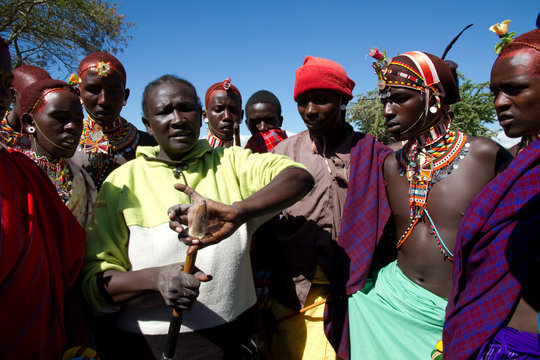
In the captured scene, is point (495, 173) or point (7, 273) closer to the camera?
point (7, 273)

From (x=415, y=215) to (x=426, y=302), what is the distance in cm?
56

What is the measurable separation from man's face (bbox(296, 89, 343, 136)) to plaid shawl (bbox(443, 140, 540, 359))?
50.7 inches

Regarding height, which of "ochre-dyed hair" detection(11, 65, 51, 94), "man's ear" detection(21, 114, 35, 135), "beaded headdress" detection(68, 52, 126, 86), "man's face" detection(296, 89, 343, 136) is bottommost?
"man's face" detection(296, 89, 343, 136)

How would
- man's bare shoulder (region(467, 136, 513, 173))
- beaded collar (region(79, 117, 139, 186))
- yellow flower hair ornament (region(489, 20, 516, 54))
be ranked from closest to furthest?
yellow flower hair ornament (region(489, 20, 516, 54)), man's bare shoulder (region(467, 136, 513, 173)), beaded collar (region(79, 117, 139, 186))

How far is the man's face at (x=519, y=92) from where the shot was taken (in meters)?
1.92

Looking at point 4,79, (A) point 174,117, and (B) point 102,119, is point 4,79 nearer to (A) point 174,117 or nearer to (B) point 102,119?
(A) point 174,117

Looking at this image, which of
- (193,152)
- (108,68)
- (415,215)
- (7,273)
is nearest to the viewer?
(7,273)

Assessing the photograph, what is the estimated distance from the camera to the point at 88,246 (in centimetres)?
187

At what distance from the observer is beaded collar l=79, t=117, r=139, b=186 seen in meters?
3.28

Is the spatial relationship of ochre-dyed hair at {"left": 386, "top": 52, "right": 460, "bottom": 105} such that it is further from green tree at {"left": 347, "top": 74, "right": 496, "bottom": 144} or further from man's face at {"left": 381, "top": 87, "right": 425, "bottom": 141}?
Answer: green tree at {"left": 347, "top": 74, "right": 496, "bottom": 144}

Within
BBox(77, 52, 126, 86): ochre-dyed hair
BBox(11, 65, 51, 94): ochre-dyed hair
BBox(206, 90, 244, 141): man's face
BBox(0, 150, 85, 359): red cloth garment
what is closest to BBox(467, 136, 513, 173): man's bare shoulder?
BBox(0, 150, 85, 359): red cloth garment

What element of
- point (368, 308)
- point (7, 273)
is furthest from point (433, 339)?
point (7, 273)

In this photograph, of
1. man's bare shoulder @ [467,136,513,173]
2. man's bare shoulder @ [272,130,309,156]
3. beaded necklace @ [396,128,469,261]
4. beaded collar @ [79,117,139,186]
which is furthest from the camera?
beaded collar @ [79,117,139,186]

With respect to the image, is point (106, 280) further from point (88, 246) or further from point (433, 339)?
point (433, 339)
